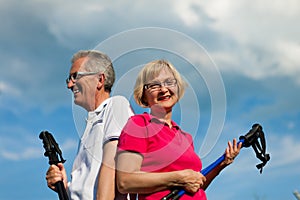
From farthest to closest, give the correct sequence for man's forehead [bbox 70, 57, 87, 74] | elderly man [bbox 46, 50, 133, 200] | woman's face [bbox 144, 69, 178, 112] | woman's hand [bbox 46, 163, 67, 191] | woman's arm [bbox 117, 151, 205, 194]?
man's forehead [bbox 70, 57, 87, 74], woman's hand [bbox 46, 163, 67, 191], woman's face [bbox 144, 69, 178, 112], elderly man [bbox 46, 50, 133, 200], woman's arm [bbox 117, 151, 205, 194]

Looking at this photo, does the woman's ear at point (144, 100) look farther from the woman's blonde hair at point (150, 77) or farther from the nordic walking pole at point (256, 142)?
the nordic walking pole at point (256, 142)

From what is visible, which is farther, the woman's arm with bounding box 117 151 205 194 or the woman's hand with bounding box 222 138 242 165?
the woman's hand with bounding box 222 138 242 165

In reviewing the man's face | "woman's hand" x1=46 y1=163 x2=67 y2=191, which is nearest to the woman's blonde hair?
the man's face

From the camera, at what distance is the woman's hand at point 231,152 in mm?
5211

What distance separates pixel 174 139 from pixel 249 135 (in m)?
0.92

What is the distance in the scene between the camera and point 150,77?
5020 mm

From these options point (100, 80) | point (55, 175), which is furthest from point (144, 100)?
point (55, 175)

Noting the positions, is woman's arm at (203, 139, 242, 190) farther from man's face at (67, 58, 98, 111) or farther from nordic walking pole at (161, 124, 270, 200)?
man's face at (67, 58, 98, 111)

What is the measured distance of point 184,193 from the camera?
186 inches

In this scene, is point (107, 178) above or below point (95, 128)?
below

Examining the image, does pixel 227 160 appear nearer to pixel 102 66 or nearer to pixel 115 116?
pixel 115 116

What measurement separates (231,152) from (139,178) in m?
1.13

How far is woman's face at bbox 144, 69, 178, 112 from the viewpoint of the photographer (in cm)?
493

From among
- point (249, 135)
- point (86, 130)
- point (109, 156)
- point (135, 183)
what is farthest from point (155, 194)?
point (249, 135)
